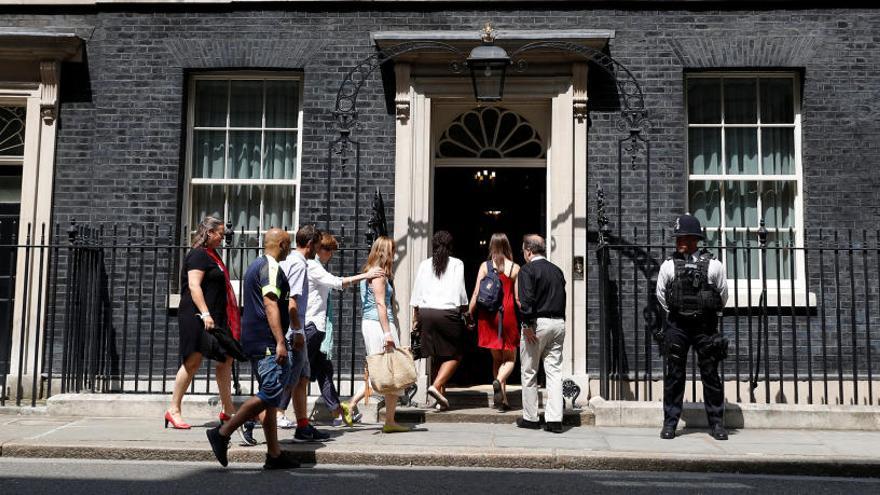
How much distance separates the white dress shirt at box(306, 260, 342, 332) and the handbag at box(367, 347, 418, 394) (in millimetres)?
614

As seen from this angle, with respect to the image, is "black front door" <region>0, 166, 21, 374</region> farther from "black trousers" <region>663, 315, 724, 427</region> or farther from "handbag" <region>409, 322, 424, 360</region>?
"black trousers" <region>663, 315, 724, 427</region>

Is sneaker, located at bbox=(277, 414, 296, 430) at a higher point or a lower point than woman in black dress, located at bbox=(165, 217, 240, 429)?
lower

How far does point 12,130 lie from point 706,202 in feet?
26.6

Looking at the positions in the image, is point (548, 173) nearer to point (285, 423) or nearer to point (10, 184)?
point (285, 423)

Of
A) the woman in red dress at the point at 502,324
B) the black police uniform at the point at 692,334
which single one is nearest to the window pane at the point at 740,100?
the black police uniform at the point at 692,334

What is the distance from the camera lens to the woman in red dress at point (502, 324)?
28.7 feet

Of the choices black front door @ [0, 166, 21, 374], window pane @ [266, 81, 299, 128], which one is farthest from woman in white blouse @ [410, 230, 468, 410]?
black front door @ [0, 166, 21, 374]

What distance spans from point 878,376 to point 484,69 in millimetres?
5210

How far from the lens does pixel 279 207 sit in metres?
10.3

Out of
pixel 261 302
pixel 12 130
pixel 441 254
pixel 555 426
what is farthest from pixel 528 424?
pixel 12 130

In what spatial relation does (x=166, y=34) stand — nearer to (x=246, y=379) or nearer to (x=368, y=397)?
(x=246, y=379)

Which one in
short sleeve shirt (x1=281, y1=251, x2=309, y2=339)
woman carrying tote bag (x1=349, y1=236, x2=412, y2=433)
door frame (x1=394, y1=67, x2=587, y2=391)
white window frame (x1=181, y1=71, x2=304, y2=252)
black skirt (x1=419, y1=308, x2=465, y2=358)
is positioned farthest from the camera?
white window frame (x1=181, y1=71, x2=304, y2=252)

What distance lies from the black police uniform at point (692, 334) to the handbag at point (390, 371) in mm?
2240

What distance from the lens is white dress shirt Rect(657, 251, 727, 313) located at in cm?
764
